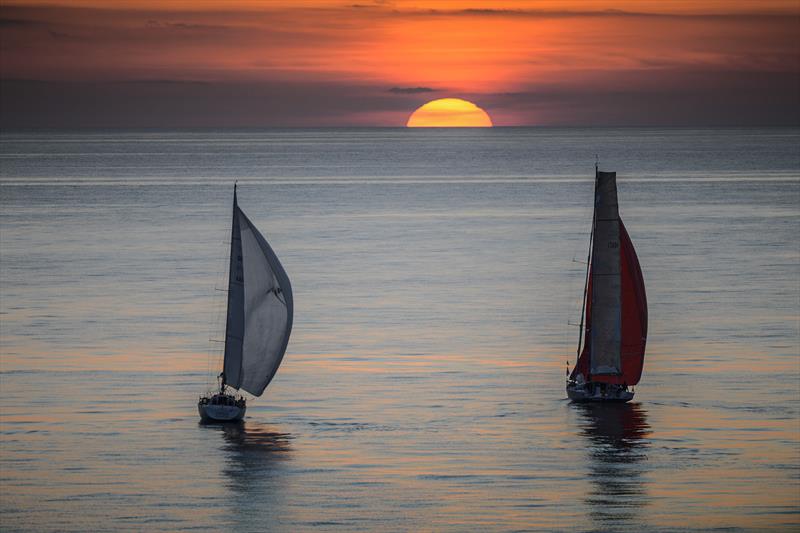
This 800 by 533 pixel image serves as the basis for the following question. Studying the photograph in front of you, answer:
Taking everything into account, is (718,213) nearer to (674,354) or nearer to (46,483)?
(674,354)

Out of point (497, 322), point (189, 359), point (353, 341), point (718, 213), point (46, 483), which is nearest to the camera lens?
point (46, 483)

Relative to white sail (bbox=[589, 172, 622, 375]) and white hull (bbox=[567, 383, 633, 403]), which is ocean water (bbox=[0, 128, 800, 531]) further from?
white sail (bbox=[589, 172, 622, 375])

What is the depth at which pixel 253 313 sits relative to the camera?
46.4 metres

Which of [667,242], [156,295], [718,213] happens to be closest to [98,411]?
[156,295]

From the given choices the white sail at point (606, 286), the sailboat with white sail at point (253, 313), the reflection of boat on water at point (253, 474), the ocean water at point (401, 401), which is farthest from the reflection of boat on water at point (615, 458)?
the sailboat with white sail at point (253, 313)

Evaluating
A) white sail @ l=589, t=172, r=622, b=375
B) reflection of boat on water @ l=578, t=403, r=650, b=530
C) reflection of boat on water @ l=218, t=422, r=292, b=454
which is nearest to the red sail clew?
white sail @ l=589, t=172, r=622, b=375

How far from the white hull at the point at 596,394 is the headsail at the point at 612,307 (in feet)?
0.99

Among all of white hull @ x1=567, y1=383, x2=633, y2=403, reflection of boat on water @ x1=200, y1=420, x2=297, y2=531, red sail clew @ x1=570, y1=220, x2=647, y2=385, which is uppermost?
red sail clew @ x1=570, y1=220, x2=647, y2=385

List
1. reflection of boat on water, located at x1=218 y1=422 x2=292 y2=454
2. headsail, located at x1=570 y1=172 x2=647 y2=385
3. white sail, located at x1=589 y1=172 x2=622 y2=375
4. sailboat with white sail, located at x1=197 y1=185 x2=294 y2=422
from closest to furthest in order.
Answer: reflection of boat on water, located at x1=218 y1=422 x2=292 y2=454, sailboat with white sail, located at x1=197 y1=185 x2=294 y2=422, white sail, located at x1=589 y1=172 x2=622 y2=375, headsail, located at x1=570 y1=172 x2=647 y2=385

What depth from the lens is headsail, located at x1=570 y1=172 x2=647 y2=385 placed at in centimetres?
4725

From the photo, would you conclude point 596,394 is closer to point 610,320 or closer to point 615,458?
point 610,320

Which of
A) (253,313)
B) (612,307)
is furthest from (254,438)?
(612,307)

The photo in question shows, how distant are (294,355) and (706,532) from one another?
2521cm

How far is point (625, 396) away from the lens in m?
47.3
